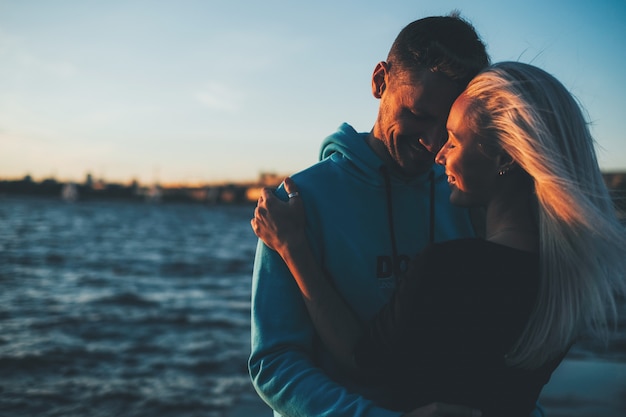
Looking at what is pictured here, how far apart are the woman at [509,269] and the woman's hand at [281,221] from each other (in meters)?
0.43

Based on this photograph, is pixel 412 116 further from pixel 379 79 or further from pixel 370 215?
pixel 370 215

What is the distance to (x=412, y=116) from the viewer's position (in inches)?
77.5

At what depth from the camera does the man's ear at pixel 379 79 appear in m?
2.09

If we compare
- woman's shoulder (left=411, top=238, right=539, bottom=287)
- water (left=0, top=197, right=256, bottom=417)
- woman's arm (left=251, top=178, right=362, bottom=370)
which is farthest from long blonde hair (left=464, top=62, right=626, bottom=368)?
water (left=0, top=197, right=256, bottom=417)

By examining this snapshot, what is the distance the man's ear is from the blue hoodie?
20 centimetres

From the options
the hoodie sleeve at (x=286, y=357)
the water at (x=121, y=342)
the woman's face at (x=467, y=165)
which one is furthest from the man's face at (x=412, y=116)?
the water at (x=121, y=342)

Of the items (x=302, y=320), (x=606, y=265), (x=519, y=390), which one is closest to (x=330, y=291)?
(x=302, y=320)

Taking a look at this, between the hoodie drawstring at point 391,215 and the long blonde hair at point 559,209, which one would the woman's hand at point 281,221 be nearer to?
the hoodie drawstring at point 391,215

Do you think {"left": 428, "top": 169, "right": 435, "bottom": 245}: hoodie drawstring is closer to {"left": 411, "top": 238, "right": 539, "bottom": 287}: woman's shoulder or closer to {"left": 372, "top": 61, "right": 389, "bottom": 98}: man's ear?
{"left": 372, "top": 61, "right": 389, "bottom": 98}: man's ear

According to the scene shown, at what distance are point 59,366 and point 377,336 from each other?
31.1 feet

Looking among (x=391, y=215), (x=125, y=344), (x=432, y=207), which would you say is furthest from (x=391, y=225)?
(x=125, y=344)

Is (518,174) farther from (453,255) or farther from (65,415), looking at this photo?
(65,415)

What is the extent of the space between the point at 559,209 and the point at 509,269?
9.1 inches

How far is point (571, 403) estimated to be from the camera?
511 centimetres
